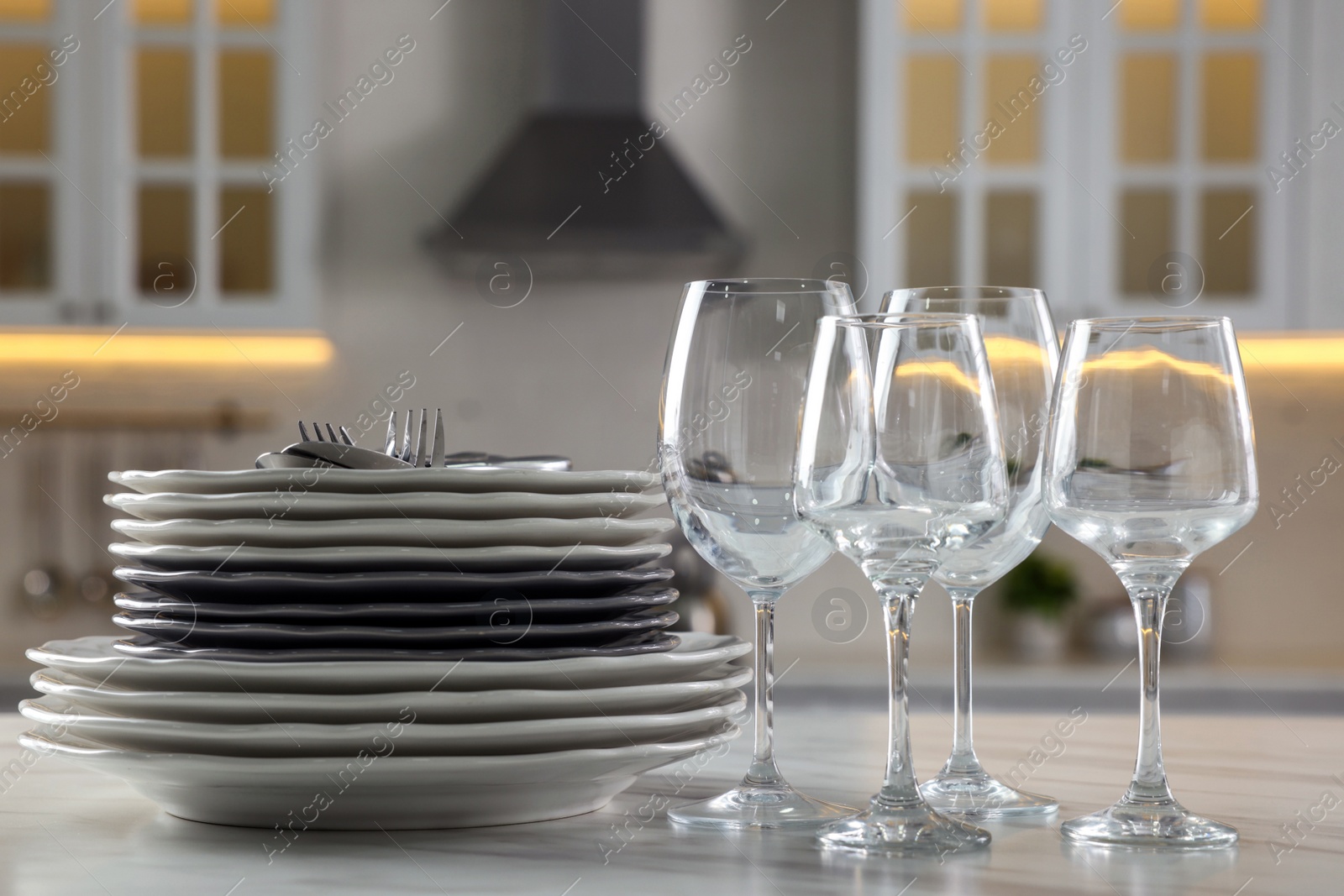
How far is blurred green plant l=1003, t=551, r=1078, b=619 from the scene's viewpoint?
2682 mm

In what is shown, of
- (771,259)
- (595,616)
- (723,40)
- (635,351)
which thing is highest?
(723,40)

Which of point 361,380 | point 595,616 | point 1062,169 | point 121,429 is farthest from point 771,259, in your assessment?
point 595,616

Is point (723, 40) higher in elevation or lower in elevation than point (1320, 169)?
higher

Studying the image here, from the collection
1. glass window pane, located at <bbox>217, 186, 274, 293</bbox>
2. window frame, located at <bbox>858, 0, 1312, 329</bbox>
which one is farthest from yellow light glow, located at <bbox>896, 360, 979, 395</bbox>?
glass window pane, located at <bbox>217, 186, 274, 293</bbox>

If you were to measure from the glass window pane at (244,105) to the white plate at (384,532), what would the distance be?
2271 mm

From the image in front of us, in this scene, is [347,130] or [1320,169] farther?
[347,130]

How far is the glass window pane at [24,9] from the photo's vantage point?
2.65m

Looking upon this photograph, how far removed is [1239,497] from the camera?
53 centimetres

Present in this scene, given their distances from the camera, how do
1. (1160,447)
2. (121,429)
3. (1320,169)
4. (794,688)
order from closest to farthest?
(1160,447) < (794,688) < (1320,169) < (121,429)

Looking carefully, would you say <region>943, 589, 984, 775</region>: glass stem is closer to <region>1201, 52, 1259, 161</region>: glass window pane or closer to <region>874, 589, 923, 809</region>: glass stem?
<region>874, 589, 923, 809</region>: glass stem

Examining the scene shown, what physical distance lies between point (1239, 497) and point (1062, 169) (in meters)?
2.19

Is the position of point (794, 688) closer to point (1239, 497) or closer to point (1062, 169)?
point (1062, 169)

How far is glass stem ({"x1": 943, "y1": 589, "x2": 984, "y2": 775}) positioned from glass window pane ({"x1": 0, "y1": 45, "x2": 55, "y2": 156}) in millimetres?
2462

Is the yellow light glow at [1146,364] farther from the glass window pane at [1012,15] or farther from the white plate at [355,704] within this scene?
the glass window pane at [1012,15]
